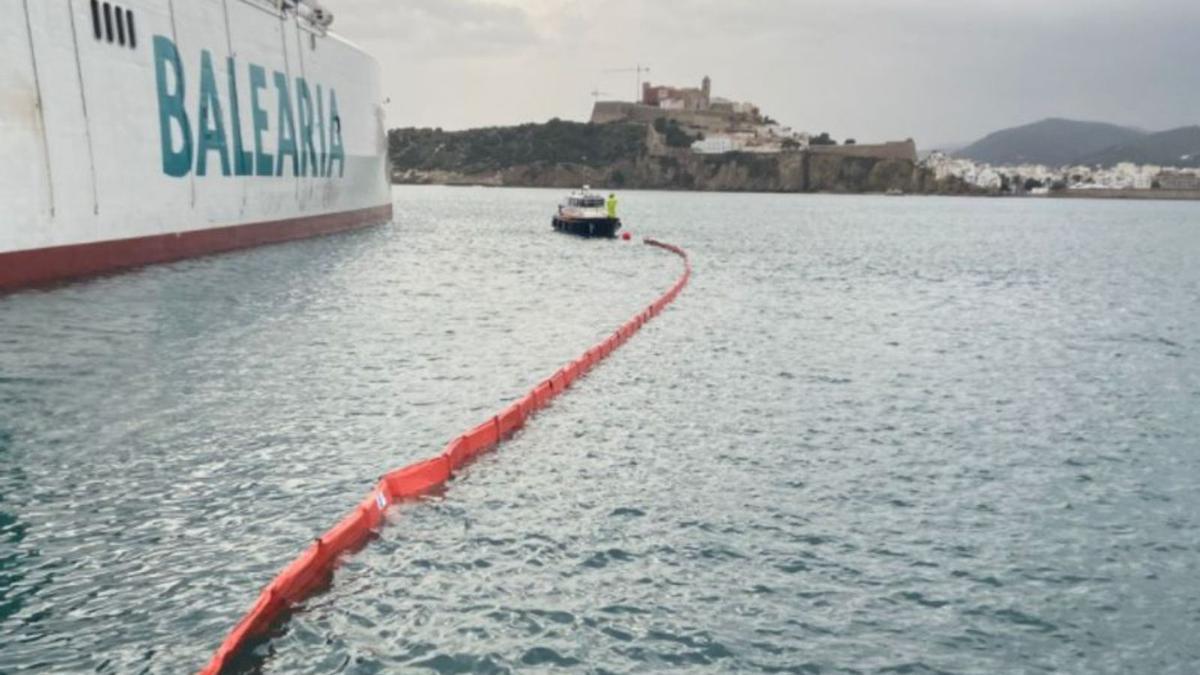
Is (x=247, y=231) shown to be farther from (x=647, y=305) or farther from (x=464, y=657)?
(x=464, y=657)

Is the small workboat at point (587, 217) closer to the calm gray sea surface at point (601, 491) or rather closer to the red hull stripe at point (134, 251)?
the red hull stripe at point (134, 251)

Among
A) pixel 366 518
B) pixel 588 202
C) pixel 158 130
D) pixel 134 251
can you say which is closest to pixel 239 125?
pixel 158 130

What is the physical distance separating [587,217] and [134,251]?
38.3 m

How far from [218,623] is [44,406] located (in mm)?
10403

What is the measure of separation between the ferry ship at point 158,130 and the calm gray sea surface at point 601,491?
2610mm

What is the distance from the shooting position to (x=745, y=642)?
929 cm

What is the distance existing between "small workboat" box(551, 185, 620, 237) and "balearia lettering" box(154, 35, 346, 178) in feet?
62.0

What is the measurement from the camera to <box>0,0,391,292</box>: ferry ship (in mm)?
28234

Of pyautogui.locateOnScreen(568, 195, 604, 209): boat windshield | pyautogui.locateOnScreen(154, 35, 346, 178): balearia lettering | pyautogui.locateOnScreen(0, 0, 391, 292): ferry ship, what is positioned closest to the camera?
pyautogui.locateOnScreen(0, 0, 391, 292): ferry ship

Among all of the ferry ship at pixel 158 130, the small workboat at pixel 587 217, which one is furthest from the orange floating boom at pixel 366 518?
the small workboat at pixel 587 217

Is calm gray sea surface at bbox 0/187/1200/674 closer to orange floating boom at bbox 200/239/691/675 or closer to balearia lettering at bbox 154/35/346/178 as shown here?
orange floating boom at bbox 200/239/691/675

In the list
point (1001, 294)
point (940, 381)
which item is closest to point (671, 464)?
point (940, 381)

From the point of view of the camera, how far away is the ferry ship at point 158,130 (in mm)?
28234

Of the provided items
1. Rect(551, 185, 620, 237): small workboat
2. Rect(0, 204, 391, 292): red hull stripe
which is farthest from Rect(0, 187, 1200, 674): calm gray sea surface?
Rect(551, 185, 620, 237): small workboat
